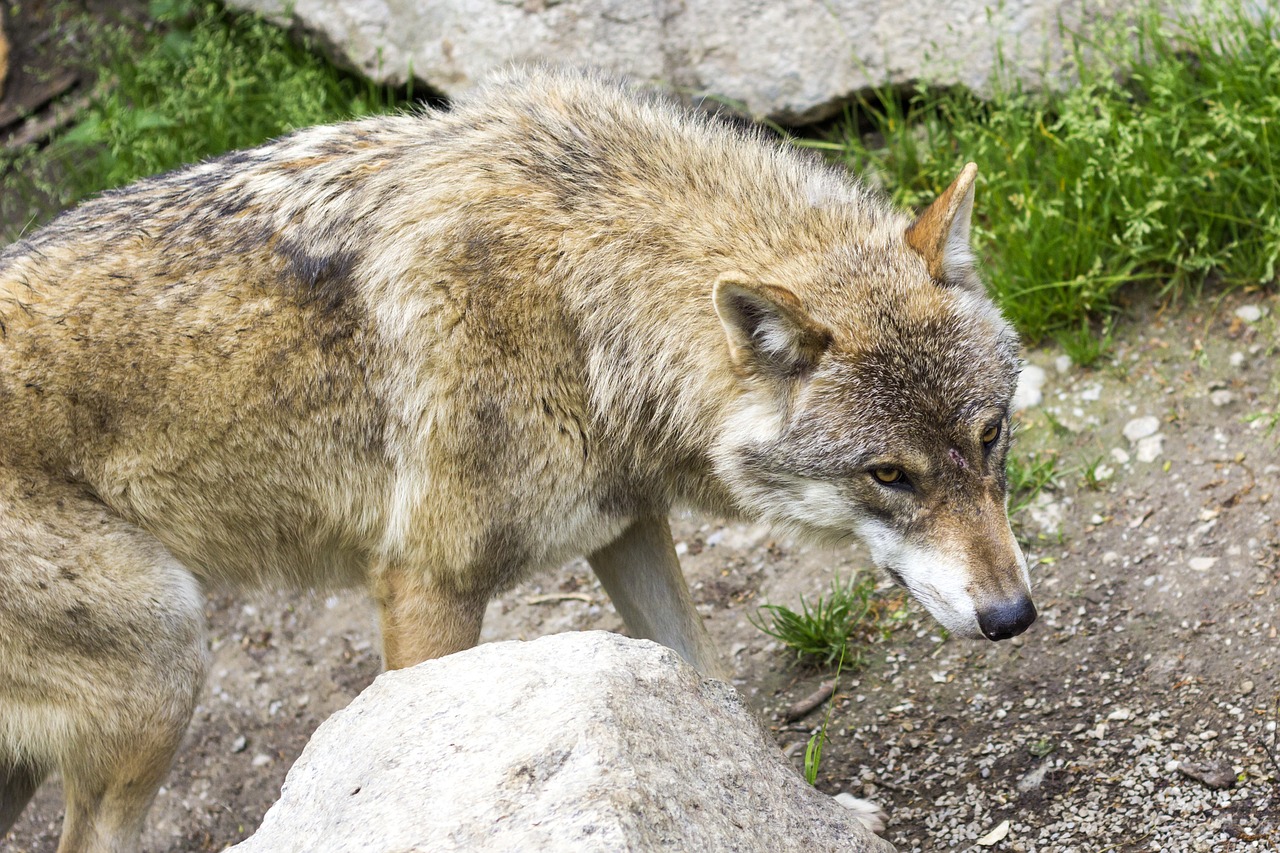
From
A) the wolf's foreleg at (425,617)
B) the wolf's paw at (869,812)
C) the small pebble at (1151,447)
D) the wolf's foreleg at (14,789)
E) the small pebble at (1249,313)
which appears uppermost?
the small pebble at (1249,313)

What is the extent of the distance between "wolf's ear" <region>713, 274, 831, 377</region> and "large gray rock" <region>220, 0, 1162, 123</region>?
312 cm

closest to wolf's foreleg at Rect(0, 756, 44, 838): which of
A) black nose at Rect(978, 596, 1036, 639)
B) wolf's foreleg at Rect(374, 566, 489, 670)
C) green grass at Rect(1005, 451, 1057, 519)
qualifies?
wolf's foreleg at Rect(374, 566, 489, 670)

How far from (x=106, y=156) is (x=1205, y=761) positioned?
612cm

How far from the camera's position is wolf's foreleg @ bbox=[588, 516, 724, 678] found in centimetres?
426

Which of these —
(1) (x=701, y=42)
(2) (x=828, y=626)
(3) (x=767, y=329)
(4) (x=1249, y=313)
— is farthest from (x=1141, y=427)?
(1) (x=701, y=42)

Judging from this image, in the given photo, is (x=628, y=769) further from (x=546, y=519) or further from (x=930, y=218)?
(x=930, y=218)

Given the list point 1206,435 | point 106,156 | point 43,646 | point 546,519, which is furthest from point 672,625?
point 106,156

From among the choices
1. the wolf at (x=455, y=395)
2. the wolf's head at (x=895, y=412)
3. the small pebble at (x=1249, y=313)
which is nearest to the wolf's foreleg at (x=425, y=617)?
the wolf at (x=455, y=395)

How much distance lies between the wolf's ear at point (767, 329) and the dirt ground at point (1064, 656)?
157 cm

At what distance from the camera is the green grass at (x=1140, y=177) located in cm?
516

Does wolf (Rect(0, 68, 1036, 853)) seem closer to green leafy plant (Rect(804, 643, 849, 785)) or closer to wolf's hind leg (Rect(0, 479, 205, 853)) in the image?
wolf's hind leg (Rect(0, 479, 205, 853))

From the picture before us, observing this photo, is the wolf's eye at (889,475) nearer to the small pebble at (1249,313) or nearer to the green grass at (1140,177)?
the green grass at (1140,177)

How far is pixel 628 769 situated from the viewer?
251 cm

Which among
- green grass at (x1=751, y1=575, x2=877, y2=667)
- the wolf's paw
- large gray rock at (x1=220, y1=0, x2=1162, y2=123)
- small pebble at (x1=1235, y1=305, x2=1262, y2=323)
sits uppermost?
large gray rock at (x1=220, y1=0, x2=1162, y2=123)
